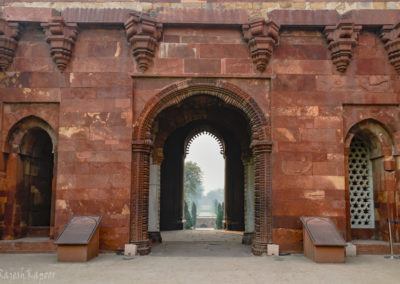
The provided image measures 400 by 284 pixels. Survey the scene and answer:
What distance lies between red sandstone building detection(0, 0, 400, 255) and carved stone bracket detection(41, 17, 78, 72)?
3 centimetres

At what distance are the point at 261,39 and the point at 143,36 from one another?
110 inches

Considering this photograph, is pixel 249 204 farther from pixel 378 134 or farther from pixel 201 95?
pixel 378 134

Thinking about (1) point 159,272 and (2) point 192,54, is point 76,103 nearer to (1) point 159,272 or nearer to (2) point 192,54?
(2) point 192,54

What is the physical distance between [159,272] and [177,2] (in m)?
6.37

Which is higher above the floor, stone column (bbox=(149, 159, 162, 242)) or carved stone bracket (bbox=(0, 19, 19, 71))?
carved stone bracket (bbox=(0, 19, 19, 71))

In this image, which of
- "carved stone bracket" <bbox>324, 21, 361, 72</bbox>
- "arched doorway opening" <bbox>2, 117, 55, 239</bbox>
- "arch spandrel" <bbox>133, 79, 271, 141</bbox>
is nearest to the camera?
"carved stone bracket" <bbox>324, 21, 361, 72</bbox>

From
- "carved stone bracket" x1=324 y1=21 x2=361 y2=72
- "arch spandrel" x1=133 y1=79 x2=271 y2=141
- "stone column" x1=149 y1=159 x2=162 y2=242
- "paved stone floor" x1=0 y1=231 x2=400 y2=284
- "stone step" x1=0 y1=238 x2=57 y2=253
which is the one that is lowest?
"paved stone floor" x1=0 y1=231 x2=400 y2=284

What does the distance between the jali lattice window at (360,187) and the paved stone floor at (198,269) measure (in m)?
1.41

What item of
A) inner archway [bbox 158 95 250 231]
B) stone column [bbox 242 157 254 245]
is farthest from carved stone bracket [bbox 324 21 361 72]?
inner archway [bbox 158 95 250 231]

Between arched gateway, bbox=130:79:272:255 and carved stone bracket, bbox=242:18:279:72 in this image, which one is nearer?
arched gateway, bbox=130:79:272:255

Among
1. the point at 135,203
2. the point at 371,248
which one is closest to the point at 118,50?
the point at 135,203

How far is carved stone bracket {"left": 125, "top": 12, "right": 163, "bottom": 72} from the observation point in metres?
8.99

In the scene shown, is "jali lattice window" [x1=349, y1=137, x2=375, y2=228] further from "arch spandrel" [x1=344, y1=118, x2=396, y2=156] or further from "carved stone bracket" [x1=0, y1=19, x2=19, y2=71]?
"carved stone bracket" [x1=0, y1=19, x2=19, y2=71]

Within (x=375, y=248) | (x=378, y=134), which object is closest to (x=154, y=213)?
(x=375, y=248)
